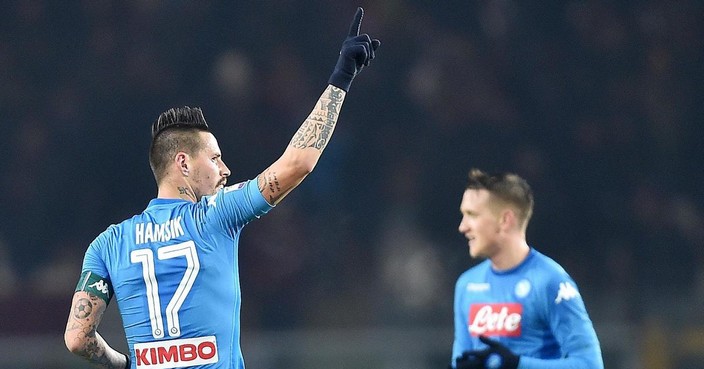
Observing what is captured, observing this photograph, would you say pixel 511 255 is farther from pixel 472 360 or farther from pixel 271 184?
pixel 271 184

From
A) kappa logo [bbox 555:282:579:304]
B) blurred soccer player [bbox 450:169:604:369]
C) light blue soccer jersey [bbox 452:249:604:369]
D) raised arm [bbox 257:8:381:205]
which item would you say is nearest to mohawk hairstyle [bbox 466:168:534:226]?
blurred soccer player [bbox 450:169:604:369]

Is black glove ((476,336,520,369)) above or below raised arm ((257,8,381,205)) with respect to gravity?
below

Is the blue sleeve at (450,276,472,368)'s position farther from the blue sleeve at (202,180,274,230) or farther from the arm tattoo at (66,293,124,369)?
the arm tattoo at (66,293,124,369)

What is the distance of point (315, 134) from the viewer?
3828 mm

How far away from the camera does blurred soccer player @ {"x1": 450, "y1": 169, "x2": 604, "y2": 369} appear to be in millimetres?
4629

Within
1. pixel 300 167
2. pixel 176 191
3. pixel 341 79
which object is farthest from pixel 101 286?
pixel 341 79

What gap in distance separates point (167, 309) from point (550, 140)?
7.83 m

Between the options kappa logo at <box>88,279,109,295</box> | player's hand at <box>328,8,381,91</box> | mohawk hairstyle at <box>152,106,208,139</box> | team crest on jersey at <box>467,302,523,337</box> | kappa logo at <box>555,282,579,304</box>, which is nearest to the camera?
player's hand at <box>328,8,381,91</box>

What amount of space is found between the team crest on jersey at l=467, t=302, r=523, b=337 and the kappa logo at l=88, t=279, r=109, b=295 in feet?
5.93

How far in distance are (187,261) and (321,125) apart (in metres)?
0.68

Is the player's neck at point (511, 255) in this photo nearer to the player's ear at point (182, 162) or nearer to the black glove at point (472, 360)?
the black glove at point (472, 360)

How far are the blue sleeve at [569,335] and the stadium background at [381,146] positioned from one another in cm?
416

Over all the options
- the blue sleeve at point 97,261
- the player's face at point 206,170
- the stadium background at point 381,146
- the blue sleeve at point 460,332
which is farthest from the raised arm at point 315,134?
the stadium background at point 381,146

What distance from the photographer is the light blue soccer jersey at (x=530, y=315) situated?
4629 millimetres
